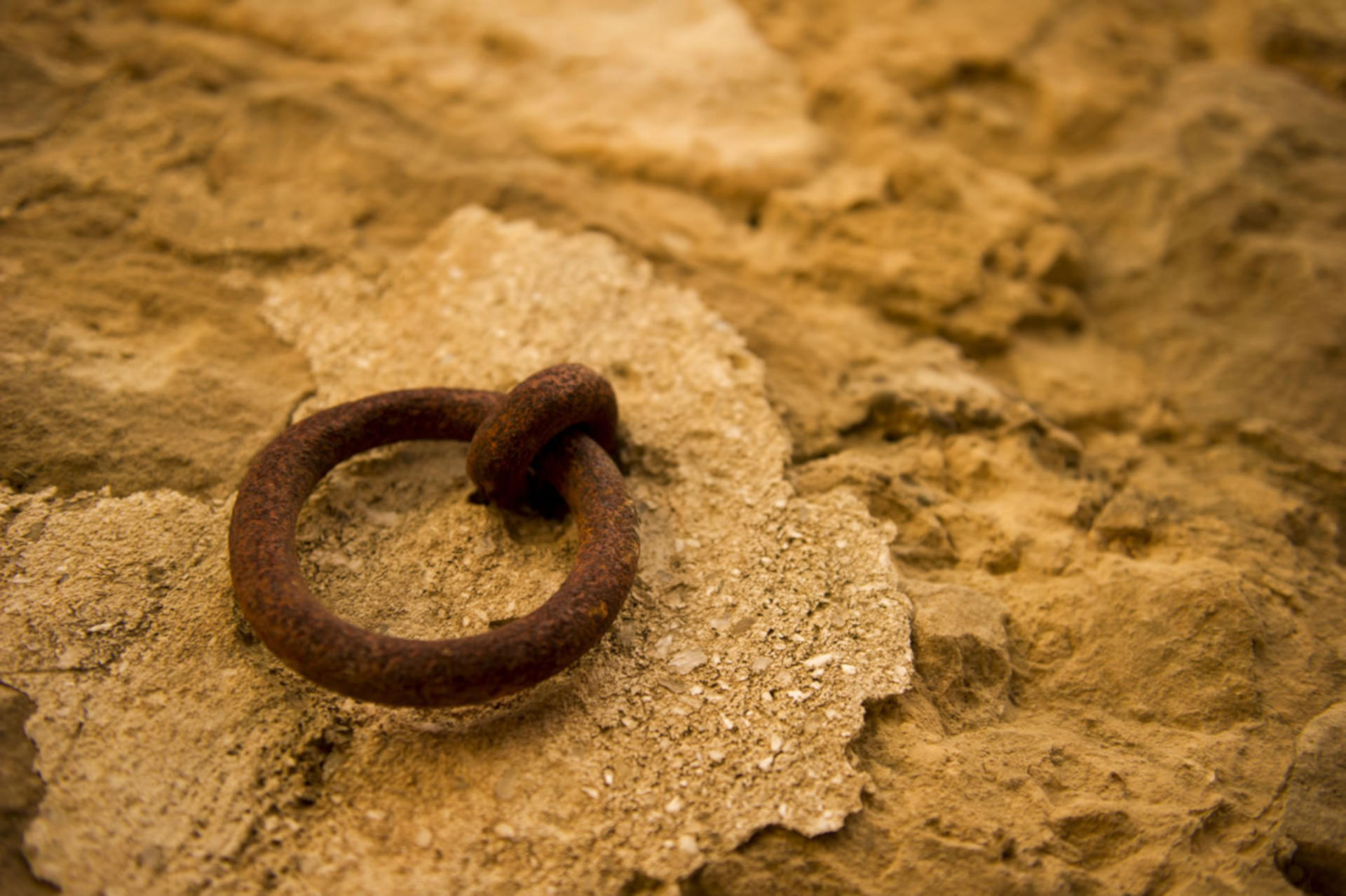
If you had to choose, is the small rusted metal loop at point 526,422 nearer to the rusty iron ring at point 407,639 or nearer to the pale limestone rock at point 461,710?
the rusty iron ring at point 407,639

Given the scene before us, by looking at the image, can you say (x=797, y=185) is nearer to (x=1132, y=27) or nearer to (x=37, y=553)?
(x=1132, y=27)

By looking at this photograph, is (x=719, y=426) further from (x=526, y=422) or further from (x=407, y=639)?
(x=407, y=639)

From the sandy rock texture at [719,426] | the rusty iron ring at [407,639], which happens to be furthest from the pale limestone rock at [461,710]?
the rusty iron ring at [407,639]

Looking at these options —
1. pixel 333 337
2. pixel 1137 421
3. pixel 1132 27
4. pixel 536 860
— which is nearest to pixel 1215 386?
pixel 1137 421

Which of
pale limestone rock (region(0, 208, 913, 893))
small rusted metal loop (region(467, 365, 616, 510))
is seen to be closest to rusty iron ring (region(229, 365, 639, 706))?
small rusted metal loop (region(467, 365, 616, 510))

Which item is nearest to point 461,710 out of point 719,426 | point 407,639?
point 407,639

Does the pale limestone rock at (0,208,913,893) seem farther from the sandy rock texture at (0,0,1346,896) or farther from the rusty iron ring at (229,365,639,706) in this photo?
the rusty iron ring at (229,365,639,706)
